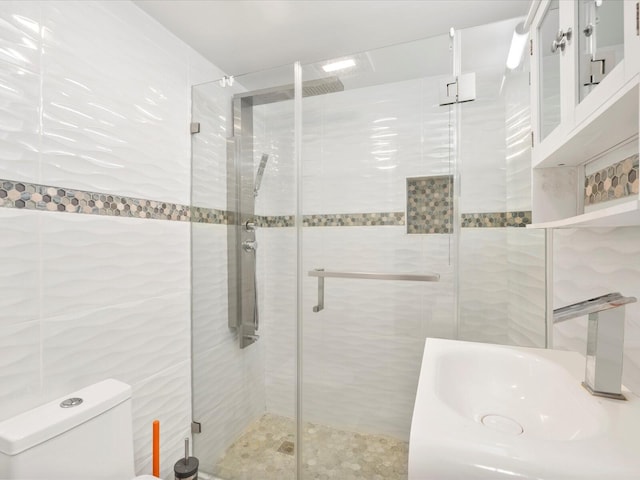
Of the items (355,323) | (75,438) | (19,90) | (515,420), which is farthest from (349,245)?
(19,90)

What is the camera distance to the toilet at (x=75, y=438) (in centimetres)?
91

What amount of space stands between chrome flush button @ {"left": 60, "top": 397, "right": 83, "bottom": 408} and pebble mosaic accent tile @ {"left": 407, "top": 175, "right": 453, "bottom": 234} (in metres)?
1.45

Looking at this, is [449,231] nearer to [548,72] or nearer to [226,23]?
[548,72]

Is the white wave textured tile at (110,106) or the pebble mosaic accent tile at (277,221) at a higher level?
the white wave textured tile at (110,106)

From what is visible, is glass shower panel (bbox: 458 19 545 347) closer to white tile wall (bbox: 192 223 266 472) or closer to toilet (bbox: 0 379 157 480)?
white tile wall (bbox: 192 223 266 472)

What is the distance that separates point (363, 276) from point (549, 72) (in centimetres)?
104

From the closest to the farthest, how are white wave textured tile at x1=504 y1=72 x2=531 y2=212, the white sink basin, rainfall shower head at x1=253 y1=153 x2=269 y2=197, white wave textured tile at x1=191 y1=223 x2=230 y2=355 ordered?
the white sink basin → white wave textured tile at x1=504 y1=72 x2=531 y2=212 → rainfall shower head at x1=253 y1=153 x2=269 y2=197 → white wave textured tile at x1=191 y1=223 x2=230 y2=355

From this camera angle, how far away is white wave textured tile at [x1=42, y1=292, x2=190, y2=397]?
Answer: 45.6 inches

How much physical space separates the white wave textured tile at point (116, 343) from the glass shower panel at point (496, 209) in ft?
4.74

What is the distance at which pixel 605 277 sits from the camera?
974mm

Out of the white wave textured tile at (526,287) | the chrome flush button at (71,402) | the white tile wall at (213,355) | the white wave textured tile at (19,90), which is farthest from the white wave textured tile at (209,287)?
the white wave textured tile at (526,287)

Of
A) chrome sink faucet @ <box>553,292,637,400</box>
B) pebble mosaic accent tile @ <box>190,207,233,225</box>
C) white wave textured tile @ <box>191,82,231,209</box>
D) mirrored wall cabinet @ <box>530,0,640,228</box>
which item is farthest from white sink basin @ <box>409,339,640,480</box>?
white wave textured tile @ <box>191,82,231,209</box>

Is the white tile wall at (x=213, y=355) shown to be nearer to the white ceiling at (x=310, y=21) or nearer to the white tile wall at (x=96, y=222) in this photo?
the white tile wall at (x=96, y=222)

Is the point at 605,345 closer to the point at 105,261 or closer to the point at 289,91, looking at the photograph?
the point at 289,91
